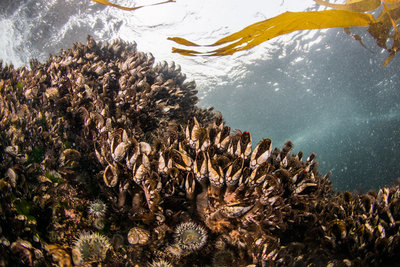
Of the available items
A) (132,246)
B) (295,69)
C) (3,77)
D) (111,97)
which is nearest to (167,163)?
(132,246)

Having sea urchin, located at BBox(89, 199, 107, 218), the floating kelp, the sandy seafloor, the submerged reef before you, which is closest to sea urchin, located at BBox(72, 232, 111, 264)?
the submerged reef

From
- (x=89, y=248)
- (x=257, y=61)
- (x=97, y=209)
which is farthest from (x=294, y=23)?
(x=257, y=61)

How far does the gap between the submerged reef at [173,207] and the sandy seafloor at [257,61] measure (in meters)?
4.72

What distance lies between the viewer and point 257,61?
27.6 m

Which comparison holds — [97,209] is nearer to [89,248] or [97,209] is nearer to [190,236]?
[89,248]

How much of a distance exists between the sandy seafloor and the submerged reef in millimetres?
4717

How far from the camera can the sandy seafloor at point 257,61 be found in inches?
570

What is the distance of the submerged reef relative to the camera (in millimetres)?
1819

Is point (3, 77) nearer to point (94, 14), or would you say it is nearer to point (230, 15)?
point (94, 14)

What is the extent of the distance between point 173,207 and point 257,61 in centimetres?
2938

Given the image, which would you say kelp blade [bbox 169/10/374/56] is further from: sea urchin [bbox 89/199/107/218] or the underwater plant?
sea urchin [bbox 89/199/107/218]

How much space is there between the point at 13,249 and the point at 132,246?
923 millimetres

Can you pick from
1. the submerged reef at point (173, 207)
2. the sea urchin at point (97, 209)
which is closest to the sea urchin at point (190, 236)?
the submerged reef at point (173, 207)

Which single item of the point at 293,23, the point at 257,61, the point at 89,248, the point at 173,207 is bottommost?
the point at 89,248
